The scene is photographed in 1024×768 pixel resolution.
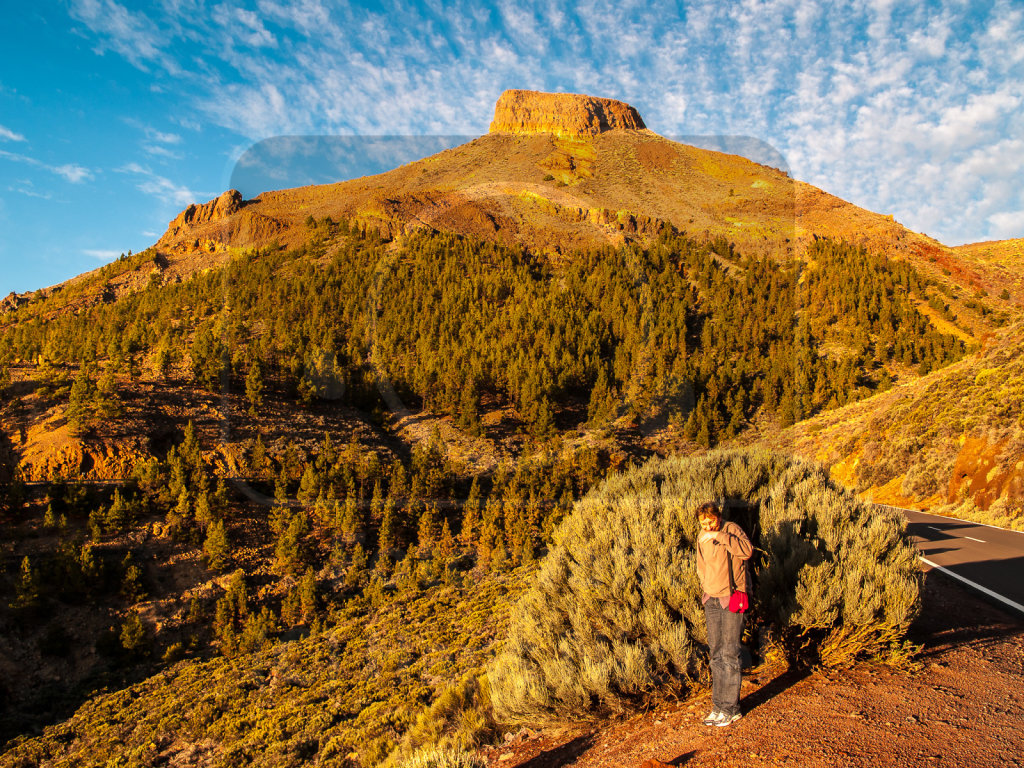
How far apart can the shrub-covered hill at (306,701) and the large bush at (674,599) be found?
2082 mm

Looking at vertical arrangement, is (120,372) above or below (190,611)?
above

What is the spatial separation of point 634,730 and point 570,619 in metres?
1.24

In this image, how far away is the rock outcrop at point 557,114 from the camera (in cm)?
12438

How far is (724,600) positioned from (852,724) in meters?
1.25

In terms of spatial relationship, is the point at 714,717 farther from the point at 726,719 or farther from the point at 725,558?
the point at 725,558

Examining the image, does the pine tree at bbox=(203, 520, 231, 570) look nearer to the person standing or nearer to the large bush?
the large bush

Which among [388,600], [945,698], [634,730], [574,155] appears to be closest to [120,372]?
[388,600]

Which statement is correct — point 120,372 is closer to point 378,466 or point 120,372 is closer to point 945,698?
point 378,466

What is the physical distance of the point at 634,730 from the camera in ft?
14.9

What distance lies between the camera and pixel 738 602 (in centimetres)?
397

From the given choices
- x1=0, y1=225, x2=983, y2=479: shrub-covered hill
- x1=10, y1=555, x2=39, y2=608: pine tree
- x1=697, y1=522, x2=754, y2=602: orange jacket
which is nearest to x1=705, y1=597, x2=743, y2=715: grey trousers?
x1=697, y1=522, x2=754, y2=602: orange jacket

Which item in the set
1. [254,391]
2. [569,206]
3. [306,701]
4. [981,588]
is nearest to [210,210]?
[569,206]

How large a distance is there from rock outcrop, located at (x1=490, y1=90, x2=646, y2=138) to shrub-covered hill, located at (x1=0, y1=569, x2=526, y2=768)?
421ft

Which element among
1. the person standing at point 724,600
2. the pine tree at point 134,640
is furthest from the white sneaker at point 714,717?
the pine tree at point 134,640
